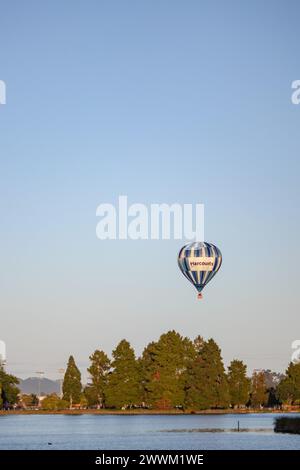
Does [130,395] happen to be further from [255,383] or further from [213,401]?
[255,383]

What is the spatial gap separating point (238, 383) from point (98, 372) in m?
21.1

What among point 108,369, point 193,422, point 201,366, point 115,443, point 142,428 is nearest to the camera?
point 115,443

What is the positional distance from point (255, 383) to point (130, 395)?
30.6 m

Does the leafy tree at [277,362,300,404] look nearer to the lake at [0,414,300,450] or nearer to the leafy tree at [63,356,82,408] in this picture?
the leafy tree at [63,356,82,408]

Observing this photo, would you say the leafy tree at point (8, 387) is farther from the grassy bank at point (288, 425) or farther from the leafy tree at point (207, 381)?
the grassy bank at point (288, 425)

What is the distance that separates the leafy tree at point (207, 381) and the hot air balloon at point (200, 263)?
51.0 meters

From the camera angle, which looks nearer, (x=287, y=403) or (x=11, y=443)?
(x=11, y=443)

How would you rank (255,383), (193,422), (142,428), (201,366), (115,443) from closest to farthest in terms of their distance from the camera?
(115,443) → (142,428) → (193,422) → (201,366) → (255,383)

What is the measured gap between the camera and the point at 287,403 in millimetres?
167250

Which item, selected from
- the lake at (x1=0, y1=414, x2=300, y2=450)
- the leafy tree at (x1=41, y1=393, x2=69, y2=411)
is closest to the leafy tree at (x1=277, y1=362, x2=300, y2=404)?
the leafy tree at (x1=41, y1=393, x2=69, y2=411)

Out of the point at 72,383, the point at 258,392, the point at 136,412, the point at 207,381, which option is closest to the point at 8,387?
the point at 72,383

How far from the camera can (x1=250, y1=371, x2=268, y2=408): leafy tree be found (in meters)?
172

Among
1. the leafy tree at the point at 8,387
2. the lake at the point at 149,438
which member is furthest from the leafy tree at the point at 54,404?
the lake at the point at 149,438
